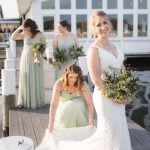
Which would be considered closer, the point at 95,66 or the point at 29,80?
the point at 95,66

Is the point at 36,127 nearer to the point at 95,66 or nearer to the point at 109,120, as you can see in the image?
the point at 109,120

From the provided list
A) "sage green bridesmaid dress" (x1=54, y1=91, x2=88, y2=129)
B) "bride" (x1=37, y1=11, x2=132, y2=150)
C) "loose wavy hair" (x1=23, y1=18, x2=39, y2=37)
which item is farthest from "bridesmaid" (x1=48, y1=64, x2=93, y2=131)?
"loose wavy hair" (x1=23, y1=18, x2=39, y2=37)

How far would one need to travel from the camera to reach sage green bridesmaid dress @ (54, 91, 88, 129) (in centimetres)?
561

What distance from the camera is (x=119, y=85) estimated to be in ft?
12.4

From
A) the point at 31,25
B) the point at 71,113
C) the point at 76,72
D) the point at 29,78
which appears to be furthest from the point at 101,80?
the point at 29,78

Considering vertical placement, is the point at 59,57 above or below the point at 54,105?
above

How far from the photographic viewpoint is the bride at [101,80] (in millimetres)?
3756

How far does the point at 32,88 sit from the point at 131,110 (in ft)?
16.6

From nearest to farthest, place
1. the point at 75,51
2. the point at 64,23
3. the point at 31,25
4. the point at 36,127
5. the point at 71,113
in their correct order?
the point at 71,113 < the point at 36,127 < the point at 31,25 < the point at 64,23 < the point at 75,51

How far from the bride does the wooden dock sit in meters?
1.61

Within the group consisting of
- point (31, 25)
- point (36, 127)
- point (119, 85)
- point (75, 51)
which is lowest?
point (36, 127)

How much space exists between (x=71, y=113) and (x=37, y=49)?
231cm

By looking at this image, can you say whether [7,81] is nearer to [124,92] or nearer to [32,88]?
[32,88]

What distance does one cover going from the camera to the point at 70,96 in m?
5.62
